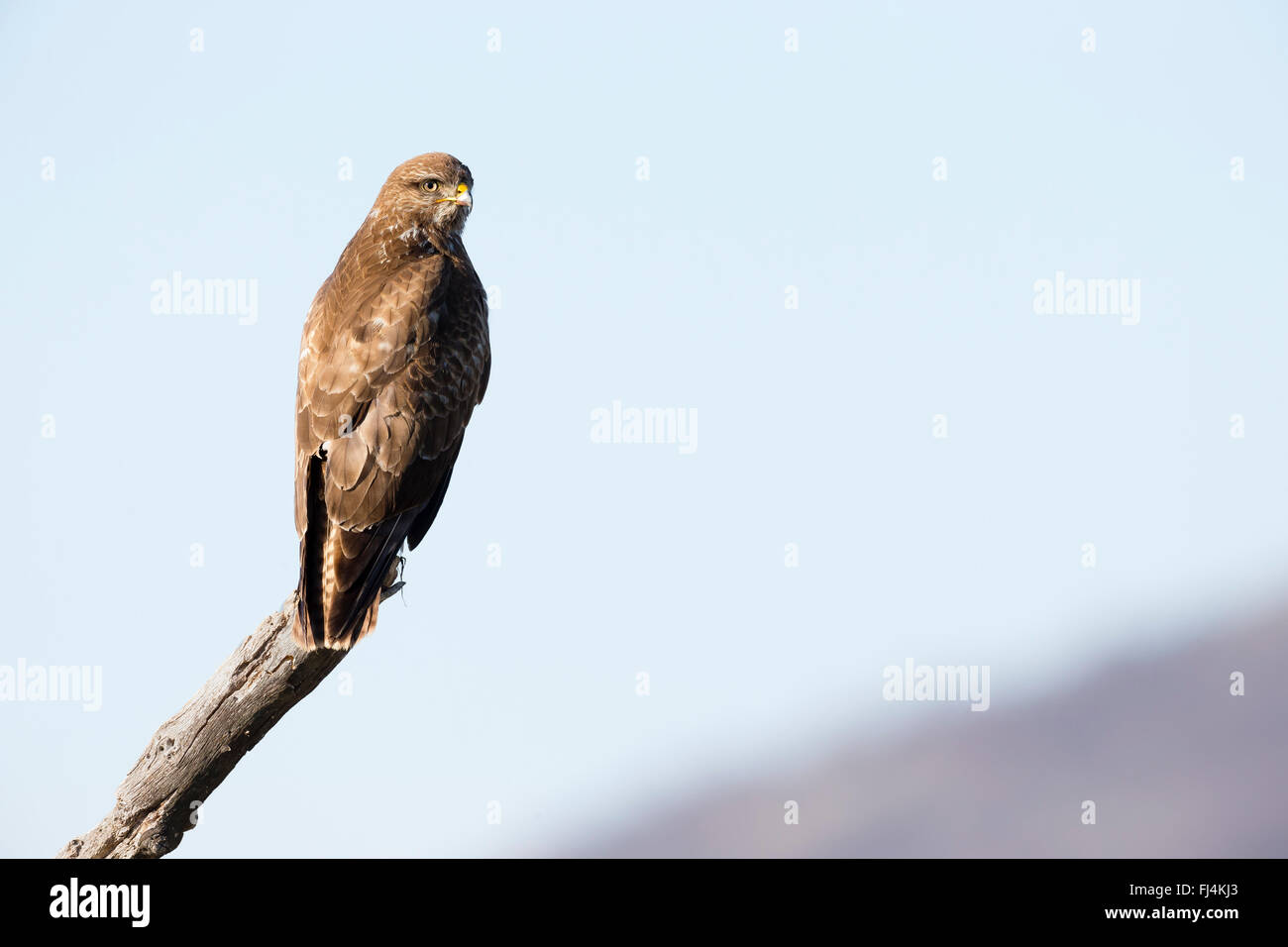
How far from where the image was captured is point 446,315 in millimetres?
7512

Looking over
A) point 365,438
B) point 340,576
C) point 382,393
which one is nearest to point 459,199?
point 382,393

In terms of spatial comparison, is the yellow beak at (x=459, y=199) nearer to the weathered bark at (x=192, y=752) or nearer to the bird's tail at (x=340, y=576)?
the bird's tail at (x=340, y=576)

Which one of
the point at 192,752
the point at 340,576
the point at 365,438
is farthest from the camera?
the point at 365,438

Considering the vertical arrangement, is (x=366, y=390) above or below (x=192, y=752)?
above

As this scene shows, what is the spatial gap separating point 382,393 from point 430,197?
1.77m

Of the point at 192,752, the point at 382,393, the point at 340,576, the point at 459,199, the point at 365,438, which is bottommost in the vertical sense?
the point at 192,752

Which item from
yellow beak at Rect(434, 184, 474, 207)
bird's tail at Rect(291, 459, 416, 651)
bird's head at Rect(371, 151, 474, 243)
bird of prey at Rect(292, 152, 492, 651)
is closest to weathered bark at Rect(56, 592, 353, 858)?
bird's tail at Rect(291, 459, 416, 651)

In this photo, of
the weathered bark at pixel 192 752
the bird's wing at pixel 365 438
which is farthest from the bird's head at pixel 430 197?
the weathered bark at pixel 192 752

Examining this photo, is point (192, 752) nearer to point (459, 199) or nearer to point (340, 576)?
point (340, 576)

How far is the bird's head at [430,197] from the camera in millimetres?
8125

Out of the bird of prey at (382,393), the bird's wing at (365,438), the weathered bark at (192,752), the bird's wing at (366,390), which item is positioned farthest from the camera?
the bird's wing at (366,390)

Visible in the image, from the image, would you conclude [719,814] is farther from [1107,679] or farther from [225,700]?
[225,700]

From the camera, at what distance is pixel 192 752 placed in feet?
19.7

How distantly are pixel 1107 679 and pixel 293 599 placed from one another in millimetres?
87649
